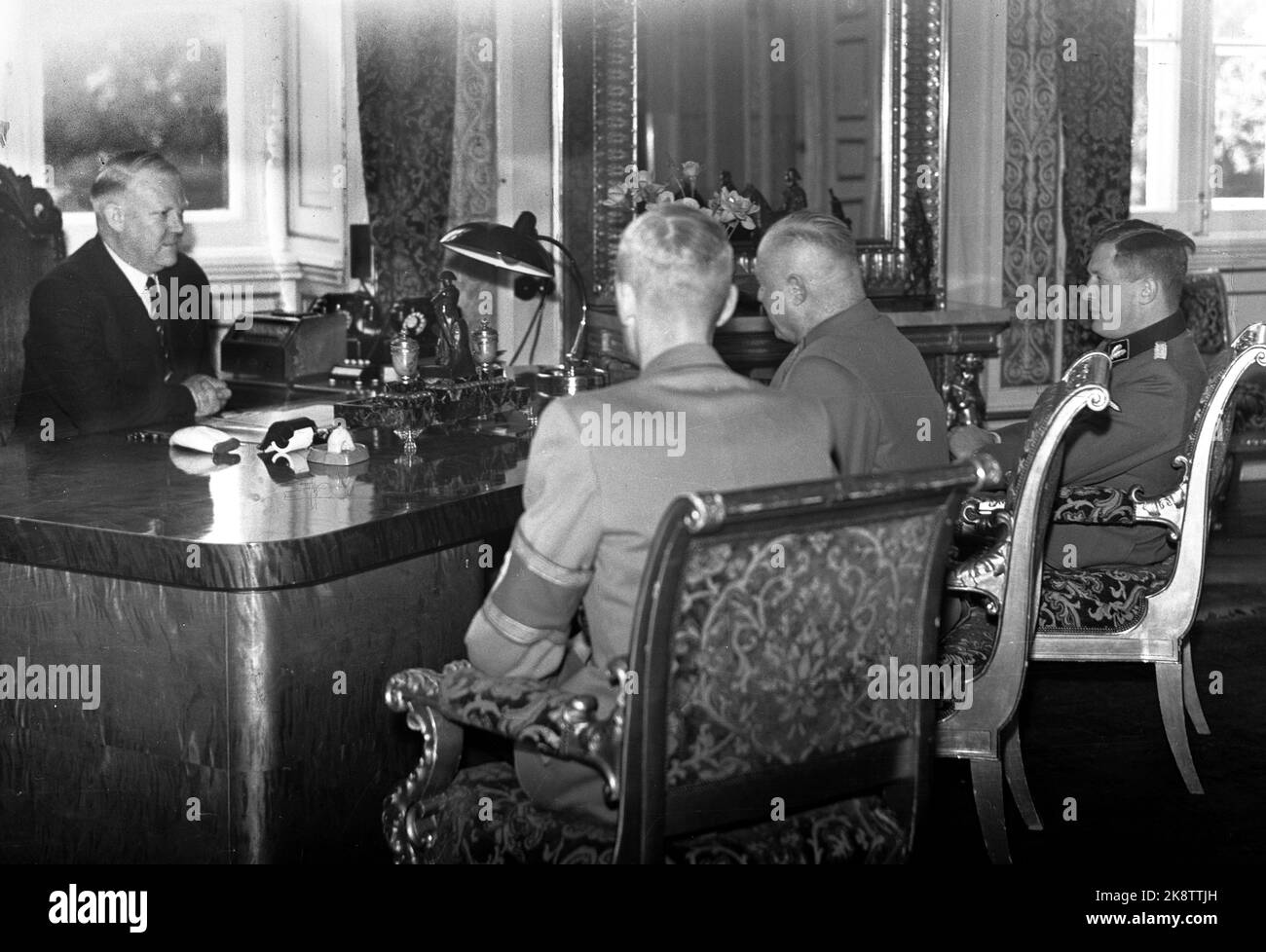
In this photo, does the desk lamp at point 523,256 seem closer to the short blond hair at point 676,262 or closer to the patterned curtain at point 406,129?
the short blond hair at point 676,262

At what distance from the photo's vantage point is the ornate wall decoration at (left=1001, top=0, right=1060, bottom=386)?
663cm

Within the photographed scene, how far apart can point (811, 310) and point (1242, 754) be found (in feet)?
5.74

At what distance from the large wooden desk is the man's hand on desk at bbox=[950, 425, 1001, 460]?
1436 millimetres

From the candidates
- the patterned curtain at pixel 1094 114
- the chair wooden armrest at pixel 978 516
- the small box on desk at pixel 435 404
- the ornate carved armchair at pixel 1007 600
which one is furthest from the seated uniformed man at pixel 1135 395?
the patterned curtain at pixel 1094 114

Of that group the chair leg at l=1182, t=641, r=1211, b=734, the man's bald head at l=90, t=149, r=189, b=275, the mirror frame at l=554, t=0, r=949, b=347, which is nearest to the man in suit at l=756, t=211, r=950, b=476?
the chair leg at l=1182, t=641, r=1211, b=734

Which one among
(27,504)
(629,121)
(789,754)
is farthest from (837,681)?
(629,121)

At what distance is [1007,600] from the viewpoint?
10.0 feet

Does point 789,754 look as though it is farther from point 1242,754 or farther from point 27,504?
point 1242,754

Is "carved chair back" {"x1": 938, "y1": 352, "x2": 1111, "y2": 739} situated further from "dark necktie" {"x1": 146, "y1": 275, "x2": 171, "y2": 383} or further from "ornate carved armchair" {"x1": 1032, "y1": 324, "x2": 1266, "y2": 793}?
"dark necktie" {"x1": 146, "y1": 275, "x2": 171, "y2": 383}

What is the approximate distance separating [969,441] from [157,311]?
254 cm

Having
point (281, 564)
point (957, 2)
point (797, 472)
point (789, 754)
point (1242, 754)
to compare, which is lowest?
point (1242, 754)

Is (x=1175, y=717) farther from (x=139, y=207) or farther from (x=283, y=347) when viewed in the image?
(x=283, y=347)

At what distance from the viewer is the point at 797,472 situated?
7.19 ft

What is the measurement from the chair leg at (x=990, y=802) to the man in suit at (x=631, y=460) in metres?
1.12
